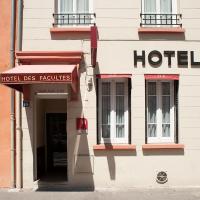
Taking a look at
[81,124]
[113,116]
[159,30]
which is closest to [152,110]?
[113,116]

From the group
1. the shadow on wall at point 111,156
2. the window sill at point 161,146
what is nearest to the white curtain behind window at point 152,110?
the window sill at point 161,146

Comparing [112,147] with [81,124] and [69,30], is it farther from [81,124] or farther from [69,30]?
[69,30]

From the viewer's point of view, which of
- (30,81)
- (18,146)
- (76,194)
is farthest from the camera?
(18,146)

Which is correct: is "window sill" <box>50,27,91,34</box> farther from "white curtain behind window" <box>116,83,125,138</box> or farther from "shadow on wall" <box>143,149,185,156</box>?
"shadow on wall" <box>143,149,185,156</box>

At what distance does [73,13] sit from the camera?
1335cm

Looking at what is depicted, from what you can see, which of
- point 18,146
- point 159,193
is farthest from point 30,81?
point 159,193

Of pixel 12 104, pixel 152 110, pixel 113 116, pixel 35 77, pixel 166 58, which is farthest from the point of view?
pixel 152 110

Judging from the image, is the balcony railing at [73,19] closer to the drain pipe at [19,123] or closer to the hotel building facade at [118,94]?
the hotel building facade at [118,94]

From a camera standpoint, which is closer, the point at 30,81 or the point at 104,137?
the point at 30,81

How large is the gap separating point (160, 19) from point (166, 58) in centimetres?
129

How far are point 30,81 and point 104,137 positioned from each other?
3.23 m

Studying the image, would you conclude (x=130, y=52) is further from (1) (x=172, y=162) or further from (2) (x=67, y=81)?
(1) (x=172, y=162)

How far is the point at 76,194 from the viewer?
39.4 ft

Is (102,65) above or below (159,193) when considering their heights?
above
